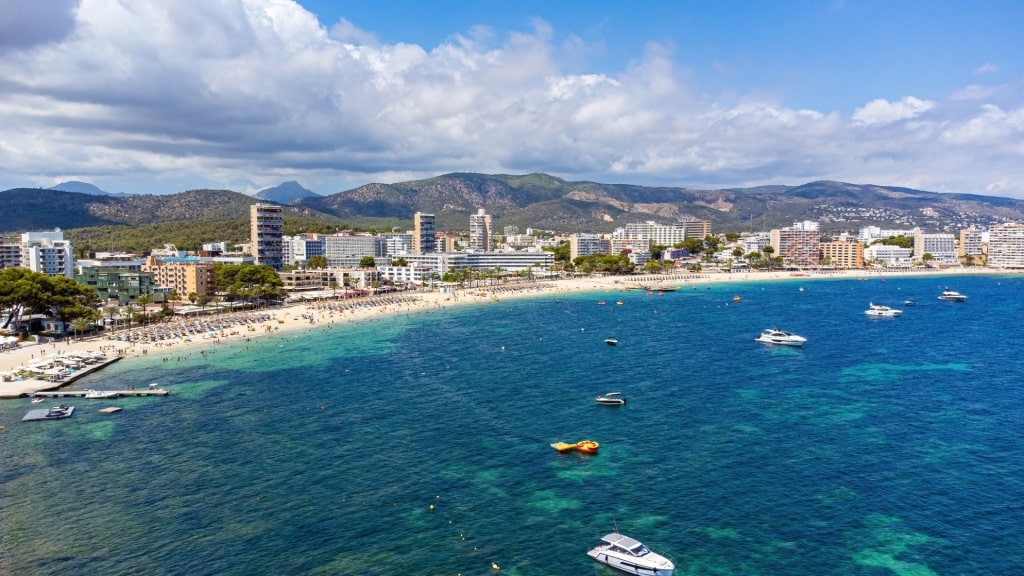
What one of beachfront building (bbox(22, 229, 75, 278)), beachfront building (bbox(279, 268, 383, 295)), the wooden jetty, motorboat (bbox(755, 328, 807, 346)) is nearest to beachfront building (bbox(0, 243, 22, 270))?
beachfront building (bbox(22, 229, 75, 278))

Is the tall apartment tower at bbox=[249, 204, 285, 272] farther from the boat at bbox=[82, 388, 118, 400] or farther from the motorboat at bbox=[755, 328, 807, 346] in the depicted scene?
the motorboat at bbox=[755, 328, 807, 346]

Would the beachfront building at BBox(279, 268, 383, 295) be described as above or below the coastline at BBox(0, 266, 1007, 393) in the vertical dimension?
above

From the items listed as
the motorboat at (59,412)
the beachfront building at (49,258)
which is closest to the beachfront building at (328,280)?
the beachfront building at (49,258)

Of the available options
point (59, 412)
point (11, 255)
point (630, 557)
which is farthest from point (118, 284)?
point (630, 557)

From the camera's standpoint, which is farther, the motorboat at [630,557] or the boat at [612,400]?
the boat at [612,400]

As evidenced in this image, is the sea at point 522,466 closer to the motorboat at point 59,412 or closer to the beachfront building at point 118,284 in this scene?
the motorboat at point 59,412
